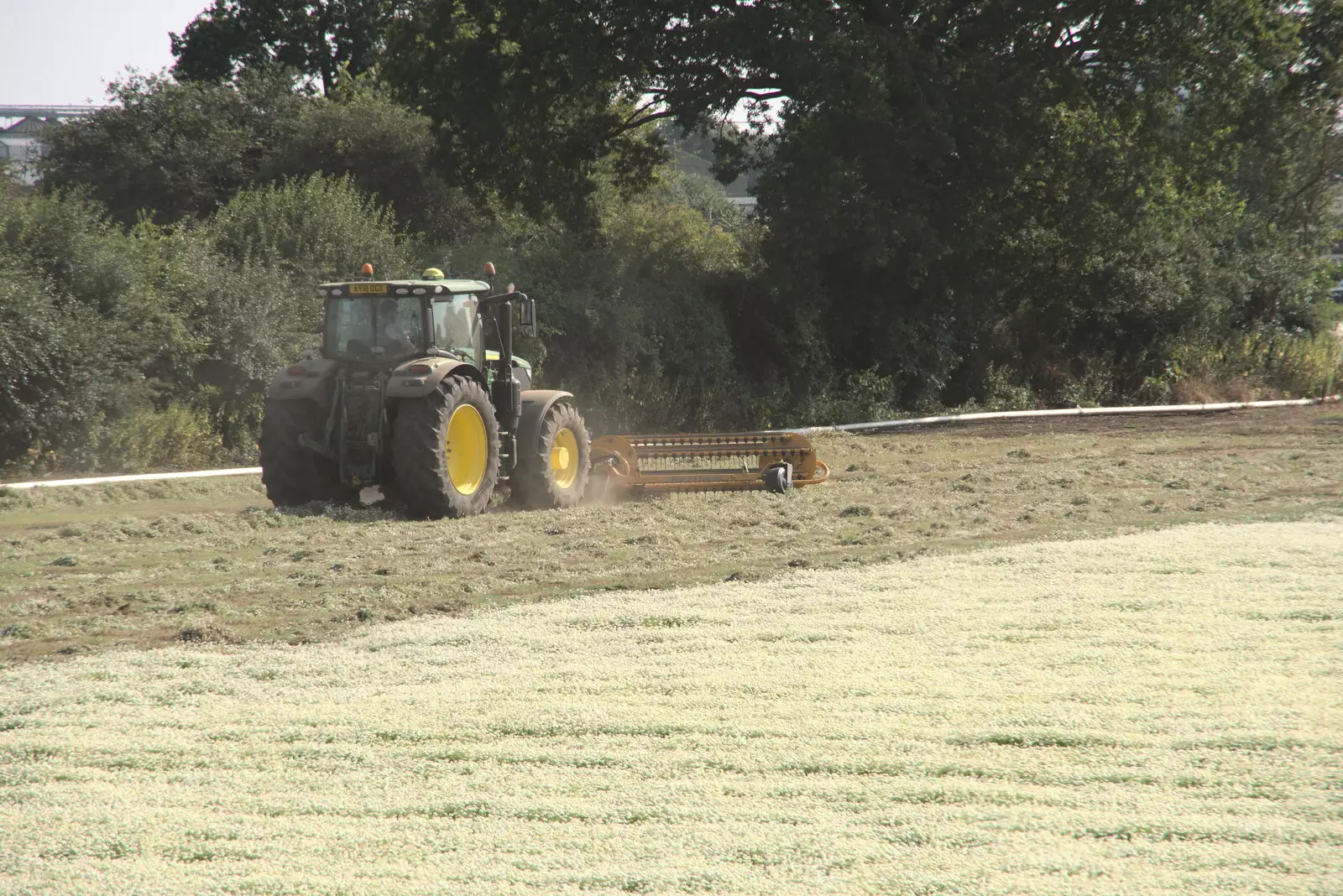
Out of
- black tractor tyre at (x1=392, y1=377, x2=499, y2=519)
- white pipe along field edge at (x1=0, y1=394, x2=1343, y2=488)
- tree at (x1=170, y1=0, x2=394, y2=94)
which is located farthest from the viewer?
tree at (x1=170, y1=0, x2=394, y2=94)

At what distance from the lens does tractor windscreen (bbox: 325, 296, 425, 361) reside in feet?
34.9

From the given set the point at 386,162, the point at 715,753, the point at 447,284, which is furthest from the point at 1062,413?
the point at 715,753

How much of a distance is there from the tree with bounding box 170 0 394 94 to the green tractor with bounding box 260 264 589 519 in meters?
30.3

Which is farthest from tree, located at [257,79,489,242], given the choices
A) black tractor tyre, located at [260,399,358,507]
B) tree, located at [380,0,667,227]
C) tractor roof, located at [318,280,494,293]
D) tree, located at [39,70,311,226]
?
black tractor tyre, located at [260,399,358,507]

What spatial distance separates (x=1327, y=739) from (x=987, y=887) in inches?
73.0

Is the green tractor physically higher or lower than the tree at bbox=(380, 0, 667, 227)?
lower

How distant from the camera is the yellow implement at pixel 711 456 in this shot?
11.9m

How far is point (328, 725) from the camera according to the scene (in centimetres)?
496

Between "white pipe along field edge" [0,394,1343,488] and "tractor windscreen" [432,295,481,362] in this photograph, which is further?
"white pipe along field edge" [0,394,1343,488]

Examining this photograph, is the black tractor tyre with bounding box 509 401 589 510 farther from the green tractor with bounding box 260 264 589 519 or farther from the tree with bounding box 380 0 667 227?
the tree with bounding box 380 0 667 227

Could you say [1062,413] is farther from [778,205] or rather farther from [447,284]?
[447,284]

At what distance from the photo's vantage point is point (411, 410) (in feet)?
32.6

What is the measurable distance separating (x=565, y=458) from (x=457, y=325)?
165cm

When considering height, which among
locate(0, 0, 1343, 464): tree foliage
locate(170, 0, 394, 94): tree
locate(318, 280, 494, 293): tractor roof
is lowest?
locate(318, 280, 494, 293): tractor roof
